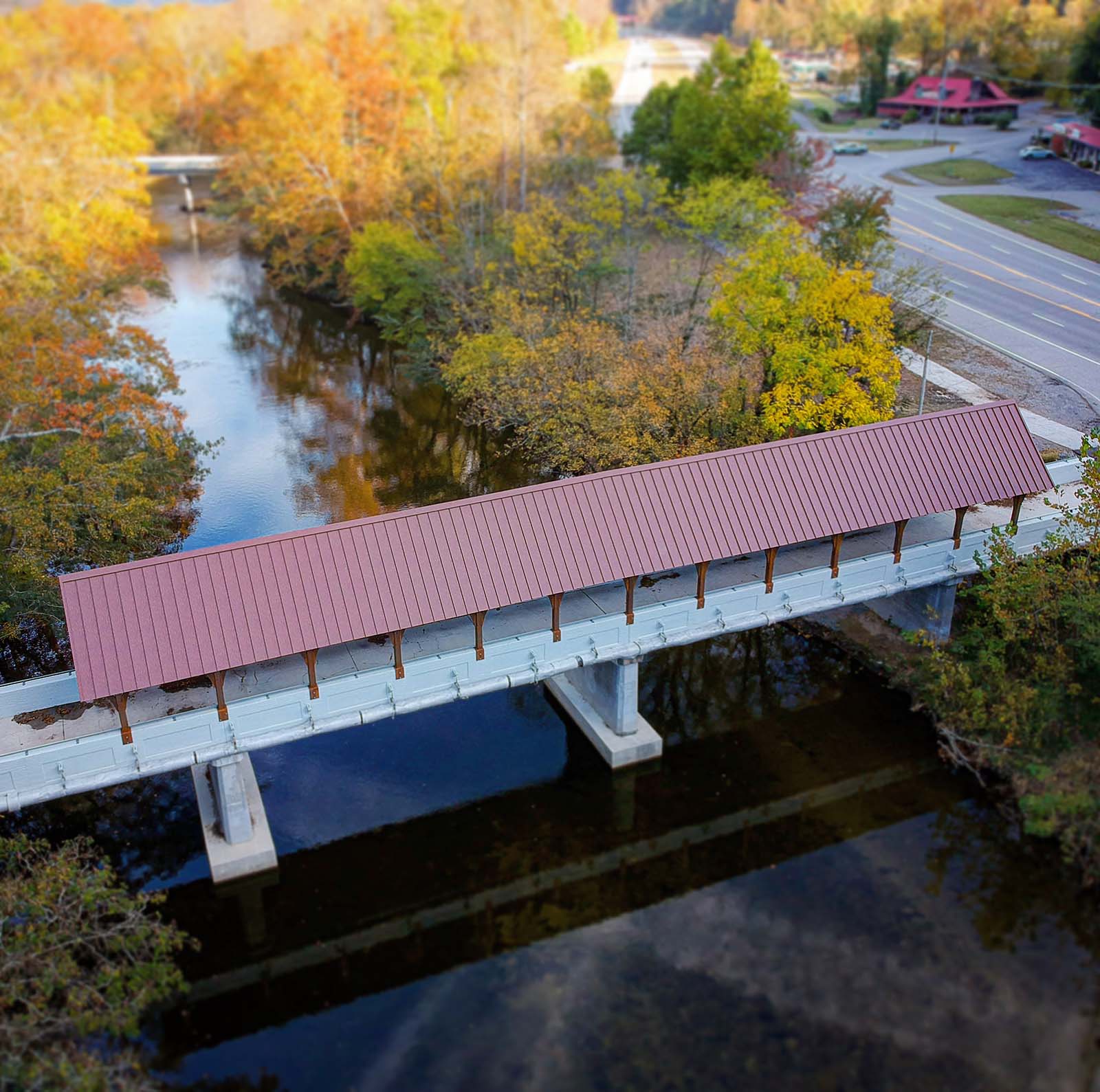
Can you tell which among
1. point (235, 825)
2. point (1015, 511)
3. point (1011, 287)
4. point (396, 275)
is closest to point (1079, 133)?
point (1011, 287)

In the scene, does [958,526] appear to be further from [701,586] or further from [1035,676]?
[701,586]

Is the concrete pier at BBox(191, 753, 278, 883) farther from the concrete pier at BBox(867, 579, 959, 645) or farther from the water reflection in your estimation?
the concrete pier at BBox(867, 579, 959, 645)

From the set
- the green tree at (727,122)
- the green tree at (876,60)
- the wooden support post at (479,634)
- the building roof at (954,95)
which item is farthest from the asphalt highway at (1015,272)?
the wooden support post at (479,634)

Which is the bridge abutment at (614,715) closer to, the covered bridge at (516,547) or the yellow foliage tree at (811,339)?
the covered bridge at (516,547)

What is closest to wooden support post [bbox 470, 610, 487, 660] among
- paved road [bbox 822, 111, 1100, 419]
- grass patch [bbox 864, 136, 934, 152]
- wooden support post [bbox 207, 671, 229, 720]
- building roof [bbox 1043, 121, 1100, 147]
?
wooden support post [bbox 207, 671, 229, 720]

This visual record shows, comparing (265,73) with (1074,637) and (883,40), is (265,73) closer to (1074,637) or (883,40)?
(883,40)

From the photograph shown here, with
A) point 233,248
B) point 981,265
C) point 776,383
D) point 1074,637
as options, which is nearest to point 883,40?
point 981,265
